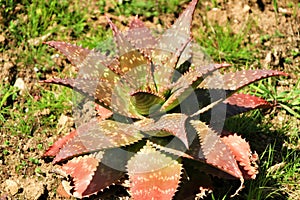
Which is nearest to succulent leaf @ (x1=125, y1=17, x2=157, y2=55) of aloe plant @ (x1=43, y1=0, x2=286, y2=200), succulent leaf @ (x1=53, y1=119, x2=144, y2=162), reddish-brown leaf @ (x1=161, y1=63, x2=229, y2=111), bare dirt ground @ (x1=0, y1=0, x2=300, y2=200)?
aloe plant @ (x1=43, y1=0, x2=286, y2=200)

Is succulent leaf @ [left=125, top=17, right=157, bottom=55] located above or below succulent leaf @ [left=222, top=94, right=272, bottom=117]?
above

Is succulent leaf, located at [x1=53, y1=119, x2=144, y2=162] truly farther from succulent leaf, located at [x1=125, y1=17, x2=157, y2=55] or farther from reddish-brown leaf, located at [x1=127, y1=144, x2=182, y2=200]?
succulent leaf, located at [x1=125, y1=17, x2=157, y2=55]

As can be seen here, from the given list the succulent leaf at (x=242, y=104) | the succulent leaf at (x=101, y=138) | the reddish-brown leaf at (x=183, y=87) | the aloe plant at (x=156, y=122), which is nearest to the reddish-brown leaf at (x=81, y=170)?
the aloe plant at (x=156, y=122)

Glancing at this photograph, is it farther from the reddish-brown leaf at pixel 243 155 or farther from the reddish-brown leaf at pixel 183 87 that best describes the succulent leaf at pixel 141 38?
the reddish-brown leaf at pixel 243 155

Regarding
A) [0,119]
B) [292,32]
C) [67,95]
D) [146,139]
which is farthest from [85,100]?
[292,32]

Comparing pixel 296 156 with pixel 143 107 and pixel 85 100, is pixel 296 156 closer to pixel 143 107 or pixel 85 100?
pixel 143 107

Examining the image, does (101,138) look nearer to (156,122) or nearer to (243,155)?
(156,122)

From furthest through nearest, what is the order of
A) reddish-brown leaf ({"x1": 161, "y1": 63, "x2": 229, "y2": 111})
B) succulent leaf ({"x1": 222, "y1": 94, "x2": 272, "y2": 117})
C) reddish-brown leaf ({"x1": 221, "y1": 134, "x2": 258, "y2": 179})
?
succulent leaf ({"x1": 222, "y1": 94, "x2": 272, "y2": 117}) < reddish-brown leaf ({"x1": 221, "y1": 134, "x2": 258, "y2": 179}) < reddish-brown leaf ({"x1": 161, "y1": 63, "x2": 229, "y2": 111})

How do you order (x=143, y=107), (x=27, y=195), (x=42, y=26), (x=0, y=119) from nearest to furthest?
(x=143, y=107), (x=27, y=195), (x=0, y=119), (x=42, y=26)

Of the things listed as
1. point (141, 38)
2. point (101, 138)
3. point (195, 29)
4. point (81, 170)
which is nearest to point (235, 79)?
point (141, 38)
